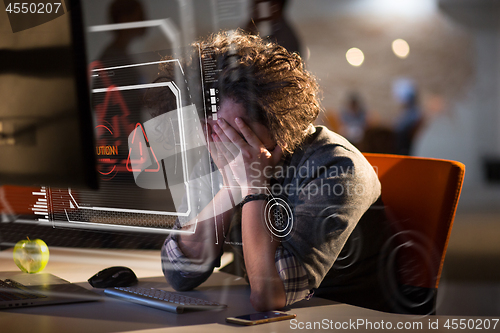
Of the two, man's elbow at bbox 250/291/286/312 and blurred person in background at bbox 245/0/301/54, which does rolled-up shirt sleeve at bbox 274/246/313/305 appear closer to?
man's elbow at bbox 250/291/286/312

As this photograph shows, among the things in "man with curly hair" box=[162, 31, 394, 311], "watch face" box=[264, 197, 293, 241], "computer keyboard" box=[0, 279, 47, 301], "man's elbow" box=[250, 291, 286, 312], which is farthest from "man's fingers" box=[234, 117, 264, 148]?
"computer keyboard" box=[0, 279, 47, 301]

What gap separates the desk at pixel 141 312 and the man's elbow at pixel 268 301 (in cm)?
2

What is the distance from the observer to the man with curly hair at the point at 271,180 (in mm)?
636

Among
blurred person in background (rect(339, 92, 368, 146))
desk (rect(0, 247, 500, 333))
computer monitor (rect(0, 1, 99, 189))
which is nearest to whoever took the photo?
desk (rect(0, 247, 500, 333))

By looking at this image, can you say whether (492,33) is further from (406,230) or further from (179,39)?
(179,39)

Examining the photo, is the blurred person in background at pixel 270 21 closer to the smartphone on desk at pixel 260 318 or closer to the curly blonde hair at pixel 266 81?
the curly blonde hair at pixel 266 81

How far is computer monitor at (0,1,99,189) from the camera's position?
27.0 inches

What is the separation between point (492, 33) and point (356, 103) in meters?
0.34

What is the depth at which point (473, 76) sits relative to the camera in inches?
27.1

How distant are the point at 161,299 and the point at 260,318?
18cm

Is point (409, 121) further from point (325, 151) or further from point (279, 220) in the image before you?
point (279, 220)

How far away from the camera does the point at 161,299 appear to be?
2.20 feet

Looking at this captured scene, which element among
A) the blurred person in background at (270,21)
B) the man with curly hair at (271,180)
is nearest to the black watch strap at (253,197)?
the man with curly hair at (271,180)

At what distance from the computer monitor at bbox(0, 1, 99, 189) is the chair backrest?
603 mm
